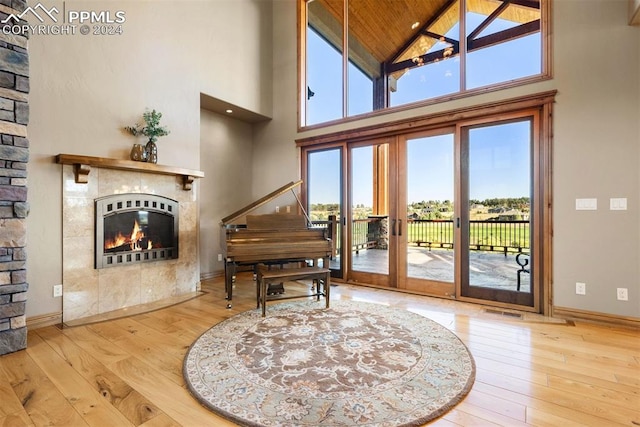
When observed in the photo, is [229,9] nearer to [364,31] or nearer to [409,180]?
[364,31]

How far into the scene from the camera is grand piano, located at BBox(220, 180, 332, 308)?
12.2 feet

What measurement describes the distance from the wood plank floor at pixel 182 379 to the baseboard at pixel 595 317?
0.13 meters

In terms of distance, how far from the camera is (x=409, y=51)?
15.1 ft

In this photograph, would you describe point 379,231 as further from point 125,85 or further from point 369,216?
point 125,85

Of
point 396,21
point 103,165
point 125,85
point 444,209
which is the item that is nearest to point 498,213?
point 444,209

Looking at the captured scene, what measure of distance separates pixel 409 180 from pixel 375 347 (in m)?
2.64

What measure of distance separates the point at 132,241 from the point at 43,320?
113 cm

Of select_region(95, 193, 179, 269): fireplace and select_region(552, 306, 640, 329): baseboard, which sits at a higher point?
select_region(95, 193, 179, 269): fireplace

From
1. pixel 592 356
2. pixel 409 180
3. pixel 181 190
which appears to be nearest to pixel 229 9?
pixel 181 190

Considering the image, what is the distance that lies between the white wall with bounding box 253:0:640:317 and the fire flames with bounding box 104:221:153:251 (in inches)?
195

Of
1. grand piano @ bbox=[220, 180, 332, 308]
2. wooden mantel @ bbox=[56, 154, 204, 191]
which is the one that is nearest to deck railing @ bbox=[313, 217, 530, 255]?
grand piano @ bbox=[220, 180, 332, 308]

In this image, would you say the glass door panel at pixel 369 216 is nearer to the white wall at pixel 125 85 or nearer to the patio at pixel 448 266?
the patio at pixel 448 266

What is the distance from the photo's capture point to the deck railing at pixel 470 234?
3686 millimetres

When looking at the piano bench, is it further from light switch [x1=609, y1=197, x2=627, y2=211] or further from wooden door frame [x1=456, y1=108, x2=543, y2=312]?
light switch [x1=609, y1=197, x2=627, y2=211]
